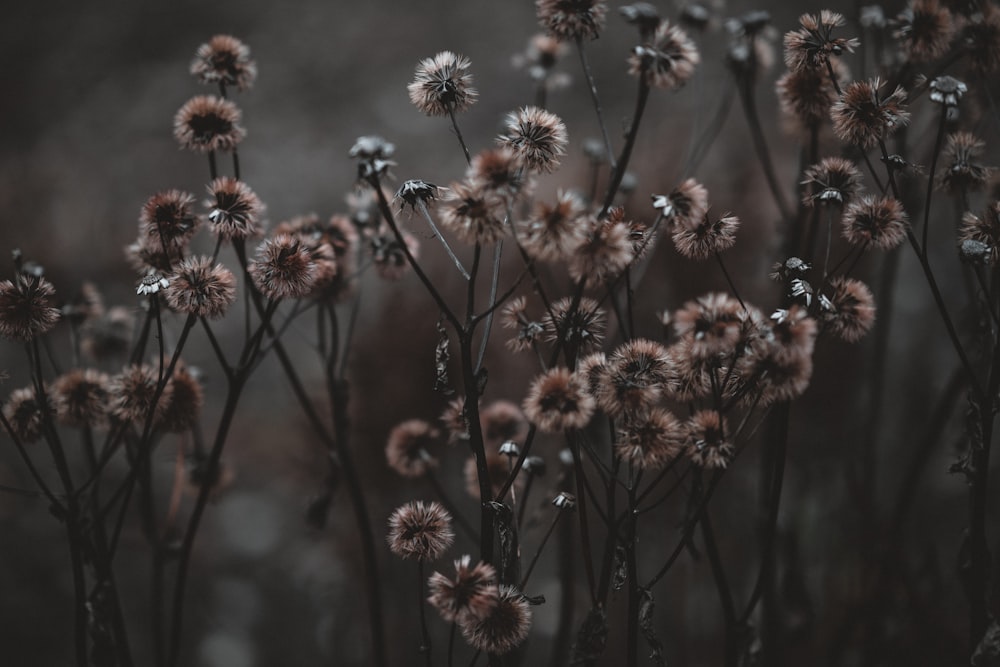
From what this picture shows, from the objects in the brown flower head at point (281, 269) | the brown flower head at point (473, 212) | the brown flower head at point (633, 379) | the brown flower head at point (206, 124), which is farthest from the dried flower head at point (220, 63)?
the brown flower head at point (633, 379)

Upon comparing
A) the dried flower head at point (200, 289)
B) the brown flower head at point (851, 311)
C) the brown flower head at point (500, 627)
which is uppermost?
the dried flower head at point (200, 289)

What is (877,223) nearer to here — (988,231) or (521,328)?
(988,231)

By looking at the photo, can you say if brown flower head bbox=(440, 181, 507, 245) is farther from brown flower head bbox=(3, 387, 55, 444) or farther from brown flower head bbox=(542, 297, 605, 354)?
brown flower head bbox=(3, 387, 55, 444)

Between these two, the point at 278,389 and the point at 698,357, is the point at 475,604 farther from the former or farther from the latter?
the point at 278,389

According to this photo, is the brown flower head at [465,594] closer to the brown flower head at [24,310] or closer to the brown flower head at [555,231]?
the brown flower head at [555,231]

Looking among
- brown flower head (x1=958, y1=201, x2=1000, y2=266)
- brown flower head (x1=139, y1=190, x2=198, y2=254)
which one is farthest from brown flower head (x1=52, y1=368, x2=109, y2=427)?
brown flower head (x1=958, y1=201, x2=1000, y2=266)

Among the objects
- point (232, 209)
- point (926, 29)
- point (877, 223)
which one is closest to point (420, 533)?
point (232, 209)

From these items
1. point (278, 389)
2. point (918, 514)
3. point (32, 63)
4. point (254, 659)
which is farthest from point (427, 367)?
point (32, 63)
